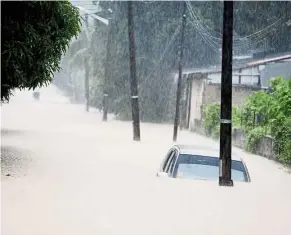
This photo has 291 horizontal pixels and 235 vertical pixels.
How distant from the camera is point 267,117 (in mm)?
18641

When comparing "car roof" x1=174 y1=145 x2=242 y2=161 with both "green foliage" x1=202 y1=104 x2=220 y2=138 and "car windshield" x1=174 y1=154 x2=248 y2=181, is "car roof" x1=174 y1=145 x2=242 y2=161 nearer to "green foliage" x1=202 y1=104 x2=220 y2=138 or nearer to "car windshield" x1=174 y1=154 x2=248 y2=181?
"car windshield" x1=174 y1=154 x2=248 y2=181

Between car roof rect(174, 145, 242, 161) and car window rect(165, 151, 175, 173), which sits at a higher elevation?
car roof rect(174, 145, 242, 161)

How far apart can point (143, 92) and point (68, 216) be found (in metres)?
31.3

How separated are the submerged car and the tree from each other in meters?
3.21

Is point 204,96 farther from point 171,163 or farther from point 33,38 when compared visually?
point 171,163

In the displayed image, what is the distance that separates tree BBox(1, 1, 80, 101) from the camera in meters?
10.1

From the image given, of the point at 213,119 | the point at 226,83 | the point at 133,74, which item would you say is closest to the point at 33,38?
the point at 226,83

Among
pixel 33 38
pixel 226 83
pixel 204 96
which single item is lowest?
pixel 204 96

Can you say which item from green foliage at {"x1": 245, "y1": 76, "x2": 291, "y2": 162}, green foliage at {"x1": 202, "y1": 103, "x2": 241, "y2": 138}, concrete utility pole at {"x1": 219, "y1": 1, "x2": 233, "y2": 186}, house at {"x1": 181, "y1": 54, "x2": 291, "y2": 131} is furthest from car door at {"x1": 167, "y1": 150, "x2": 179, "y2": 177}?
green foliage at {"x1": 202, "y1": 103, "x2": 241, "y2": 138}

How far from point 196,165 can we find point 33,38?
12.7 feet

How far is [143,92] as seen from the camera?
126ft

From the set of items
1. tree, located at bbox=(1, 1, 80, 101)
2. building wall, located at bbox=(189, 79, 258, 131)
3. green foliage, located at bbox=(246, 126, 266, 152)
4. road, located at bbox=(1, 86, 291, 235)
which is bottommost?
road, located at bbox=(1, 86, 291, 235)

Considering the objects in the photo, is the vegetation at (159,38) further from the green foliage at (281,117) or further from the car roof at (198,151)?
the car roof at (198,151)

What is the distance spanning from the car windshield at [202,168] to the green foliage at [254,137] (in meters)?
8.29
